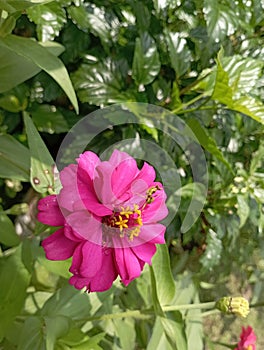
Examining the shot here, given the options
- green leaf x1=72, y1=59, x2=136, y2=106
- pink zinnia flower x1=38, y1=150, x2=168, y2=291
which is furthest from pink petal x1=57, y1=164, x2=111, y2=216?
green leaf x1=72, y1=59, x2=136, y2=106

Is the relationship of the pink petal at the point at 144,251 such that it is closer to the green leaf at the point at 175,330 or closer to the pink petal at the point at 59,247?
the pink petal at the point at 59,247

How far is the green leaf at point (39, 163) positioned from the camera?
0.62 metres

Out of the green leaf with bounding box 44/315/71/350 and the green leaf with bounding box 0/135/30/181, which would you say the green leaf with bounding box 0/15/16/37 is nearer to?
the green leaf with bounding box 0/135/30/181

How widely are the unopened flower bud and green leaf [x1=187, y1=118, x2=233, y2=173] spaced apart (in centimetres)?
18

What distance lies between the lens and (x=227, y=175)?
0.97m

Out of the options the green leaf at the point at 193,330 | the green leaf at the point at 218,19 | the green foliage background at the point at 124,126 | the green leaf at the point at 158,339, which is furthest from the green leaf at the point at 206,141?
the green leaf at the point at 193,330

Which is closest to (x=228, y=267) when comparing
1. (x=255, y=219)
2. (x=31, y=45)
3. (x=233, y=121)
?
(x=255, y=219)

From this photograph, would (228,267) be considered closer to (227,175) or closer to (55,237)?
(227,175)

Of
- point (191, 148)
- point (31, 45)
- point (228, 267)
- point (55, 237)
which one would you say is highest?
point (31, 45)

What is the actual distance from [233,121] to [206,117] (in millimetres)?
102

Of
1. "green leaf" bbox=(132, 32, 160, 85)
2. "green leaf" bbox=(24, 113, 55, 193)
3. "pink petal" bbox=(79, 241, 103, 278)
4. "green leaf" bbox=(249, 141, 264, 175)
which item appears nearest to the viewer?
"pink petal" bbox=(79, 241, 103, 278)

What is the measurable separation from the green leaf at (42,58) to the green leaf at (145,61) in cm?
18

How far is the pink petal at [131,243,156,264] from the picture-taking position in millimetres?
520

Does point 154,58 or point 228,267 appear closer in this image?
point 154,58
